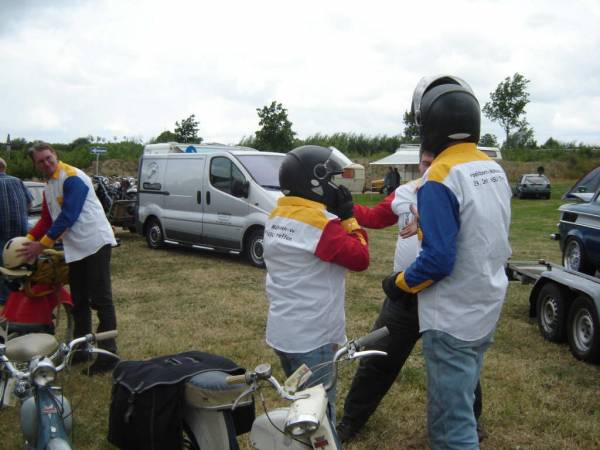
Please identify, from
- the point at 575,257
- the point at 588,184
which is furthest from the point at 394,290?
the point at 588,184

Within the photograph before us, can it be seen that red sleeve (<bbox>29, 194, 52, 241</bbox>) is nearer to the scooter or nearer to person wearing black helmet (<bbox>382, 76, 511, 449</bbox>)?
the scooter

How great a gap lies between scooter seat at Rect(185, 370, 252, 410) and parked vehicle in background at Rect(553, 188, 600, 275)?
587cm

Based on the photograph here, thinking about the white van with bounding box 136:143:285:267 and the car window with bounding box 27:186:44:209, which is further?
the car window with bounding box 27:186:44:209

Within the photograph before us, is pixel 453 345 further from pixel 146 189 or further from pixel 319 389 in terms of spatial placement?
pixel 146 189

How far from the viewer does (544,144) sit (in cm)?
5181

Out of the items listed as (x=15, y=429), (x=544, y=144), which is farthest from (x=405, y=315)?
(x=544, y=144)

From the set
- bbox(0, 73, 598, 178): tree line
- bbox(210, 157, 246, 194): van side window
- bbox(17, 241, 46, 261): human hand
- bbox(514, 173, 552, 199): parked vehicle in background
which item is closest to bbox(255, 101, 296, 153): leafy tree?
bbox(0, 73, 598, 178): tree line

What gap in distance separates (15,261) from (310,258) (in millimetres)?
2786

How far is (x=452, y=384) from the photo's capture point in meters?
2.56

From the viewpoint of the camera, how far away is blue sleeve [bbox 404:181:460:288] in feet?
7.98

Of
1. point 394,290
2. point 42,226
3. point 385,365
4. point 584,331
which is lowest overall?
point 584,331

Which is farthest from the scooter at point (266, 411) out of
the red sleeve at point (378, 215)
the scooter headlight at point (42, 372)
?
the red sleeve at point (378, 215)

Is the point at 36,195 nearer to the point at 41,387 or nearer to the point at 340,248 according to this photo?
the point at 41,387

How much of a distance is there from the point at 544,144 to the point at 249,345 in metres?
50.9
